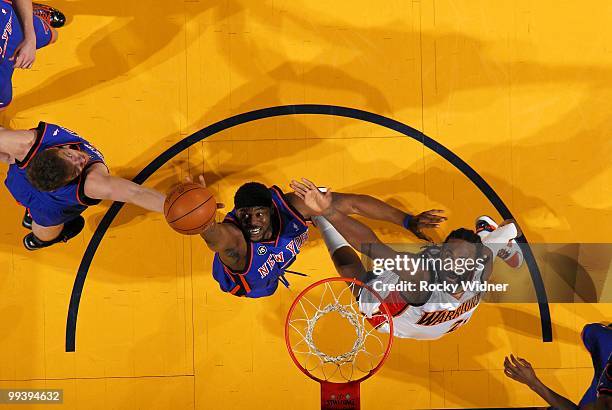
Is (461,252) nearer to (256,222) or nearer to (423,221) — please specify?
(423,221)

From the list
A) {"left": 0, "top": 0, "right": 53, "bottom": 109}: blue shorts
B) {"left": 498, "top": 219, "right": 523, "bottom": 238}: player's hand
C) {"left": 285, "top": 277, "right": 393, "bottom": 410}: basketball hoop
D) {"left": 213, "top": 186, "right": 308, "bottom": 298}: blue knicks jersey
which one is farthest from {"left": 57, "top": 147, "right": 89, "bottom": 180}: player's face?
{"left": 498, "top": 219, "right": 523, "bottom": 238}: player's hand

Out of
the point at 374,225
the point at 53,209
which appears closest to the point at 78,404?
the point at 53,209

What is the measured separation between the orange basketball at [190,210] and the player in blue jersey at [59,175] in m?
0.22

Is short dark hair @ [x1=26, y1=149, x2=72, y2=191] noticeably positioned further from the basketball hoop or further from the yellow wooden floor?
the basketball hoop

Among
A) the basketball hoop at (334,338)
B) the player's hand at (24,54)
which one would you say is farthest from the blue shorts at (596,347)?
the player's hand at (24,54)

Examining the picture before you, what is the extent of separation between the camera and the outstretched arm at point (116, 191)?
3.91 meters

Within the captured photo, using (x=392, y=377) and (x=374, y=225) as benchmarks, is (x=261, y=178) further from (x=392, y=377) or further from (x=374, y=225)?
(x=392, y=377)

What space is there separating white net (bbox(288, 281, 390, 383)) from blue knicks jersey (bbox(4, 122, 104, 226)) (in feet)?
5.76

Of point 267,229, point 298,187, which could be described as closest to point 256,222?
point 267,229

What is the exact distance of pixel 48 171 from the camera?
3.81m

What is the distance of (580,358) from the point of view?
14.8 feet

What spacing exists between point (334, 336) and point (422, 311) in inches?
27.3

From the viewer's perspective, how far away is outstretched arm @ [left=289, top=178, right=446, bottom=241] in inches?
177

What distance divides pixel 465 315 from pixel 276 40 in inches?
102
